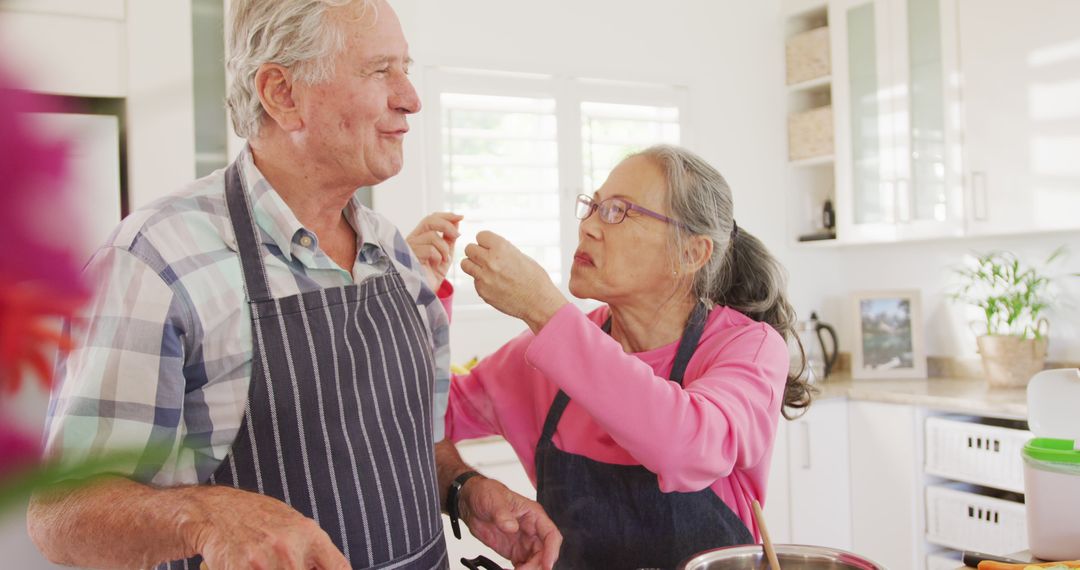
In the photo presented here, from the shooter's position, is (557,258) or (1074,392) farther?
(557,258)

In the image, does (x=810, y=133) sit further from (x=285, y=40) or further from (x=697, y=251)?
(x=285, y=40)

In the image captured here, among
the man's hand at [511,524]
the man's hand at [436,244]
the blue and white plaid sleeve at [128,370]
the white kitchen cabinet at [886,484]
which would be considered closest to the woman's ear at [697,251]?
the man's hand at [436,244]

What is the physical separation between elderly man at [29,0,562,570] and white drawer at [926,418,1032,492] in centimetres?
233

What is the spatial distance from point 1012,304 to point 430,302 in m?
2.94

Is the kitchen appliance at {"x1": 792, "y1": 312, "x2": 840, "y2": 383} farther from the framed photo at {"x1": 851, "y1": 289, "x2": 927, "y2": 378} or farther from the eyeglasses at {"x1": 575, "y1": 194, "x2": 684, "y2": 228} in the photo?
the eyeglasses at {"x1": 575, "y1": 194, "x2": 684, "y2": 228}

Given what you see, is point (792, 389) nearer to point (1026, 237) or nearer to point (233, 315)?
point (233, 315)

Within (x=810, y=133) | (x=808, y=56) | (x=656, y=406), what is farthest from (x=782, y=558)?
(x=808, y=56)

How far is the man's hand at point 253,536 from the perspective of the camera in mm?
794

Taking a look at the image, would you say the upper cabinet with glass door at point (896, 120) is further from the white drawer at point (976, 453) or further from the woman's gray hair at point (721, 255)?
the woman's gray hair at point (721, 255)

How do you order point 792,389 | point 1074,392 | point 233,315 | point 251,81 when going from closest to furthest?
point 233,315 < point 251,81 < point 1074,392 < point 792,389

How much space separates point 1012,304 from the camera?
3658mm

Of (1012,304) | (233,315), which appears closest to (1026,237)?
(1012,304)

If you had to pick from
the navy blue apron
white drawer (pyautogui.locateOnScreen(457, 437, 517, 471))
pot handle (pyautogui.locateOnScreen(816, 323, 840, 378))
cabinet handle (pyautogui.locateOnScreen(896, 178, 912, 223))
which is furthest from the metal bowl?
pot handle (pyautogui.locateOnScreen(816, 323, 840, 378))

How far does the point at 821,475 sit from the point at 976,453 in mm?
638
